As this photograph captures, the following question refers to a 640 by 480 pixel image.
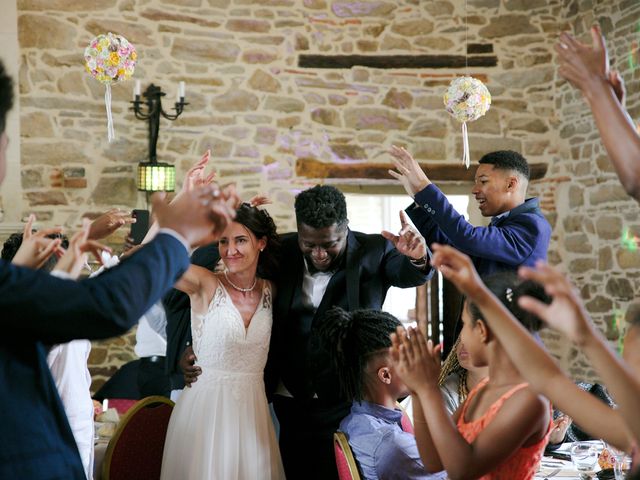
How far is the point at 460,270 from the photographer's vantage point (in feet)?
4.67

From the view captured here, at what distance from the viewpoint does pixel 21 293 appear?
135 centimetres

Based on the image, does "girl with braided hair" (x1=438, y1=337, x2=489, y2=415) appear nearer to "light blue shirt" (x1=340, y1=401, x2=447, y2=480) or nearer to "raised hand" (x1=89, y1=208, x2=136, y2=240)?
"light blue shirt" (x1=340, y1=401, x2=447, y2=480)

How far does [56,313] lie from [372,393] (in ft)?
4.04

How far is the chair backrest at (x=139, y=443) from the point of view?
8.71ft

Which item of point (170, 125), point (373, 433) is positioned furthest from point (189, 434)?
point (170, 125)

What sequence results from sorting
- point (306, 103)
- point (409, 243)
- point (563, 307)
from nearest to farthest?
point (563, 307) → point (409, 243) → point (306, 103)

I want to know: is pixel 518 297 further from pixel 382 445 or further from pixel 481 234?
pixel 481 234

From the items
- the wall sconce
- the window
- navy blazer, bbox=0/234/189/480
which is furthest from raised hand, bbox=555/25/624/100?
the window

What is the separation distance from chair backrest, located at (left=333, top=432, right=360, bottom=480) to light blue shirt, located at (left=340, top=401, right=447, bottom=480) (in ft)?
0.13

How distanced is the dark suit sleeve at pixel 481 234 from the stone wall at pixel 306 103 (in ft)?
9.41

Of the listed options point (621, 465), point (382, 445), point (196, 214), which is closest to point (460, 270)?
point (196, 214)

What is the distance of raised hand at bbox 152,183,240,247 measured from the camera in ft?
4.86

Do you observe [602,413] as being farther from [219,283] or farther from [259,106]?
[259,106]

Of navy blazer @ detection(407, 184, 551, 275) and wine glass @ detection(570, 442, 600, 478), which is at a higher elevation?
navy blazer @ detection(407, 184, 551, 275)
